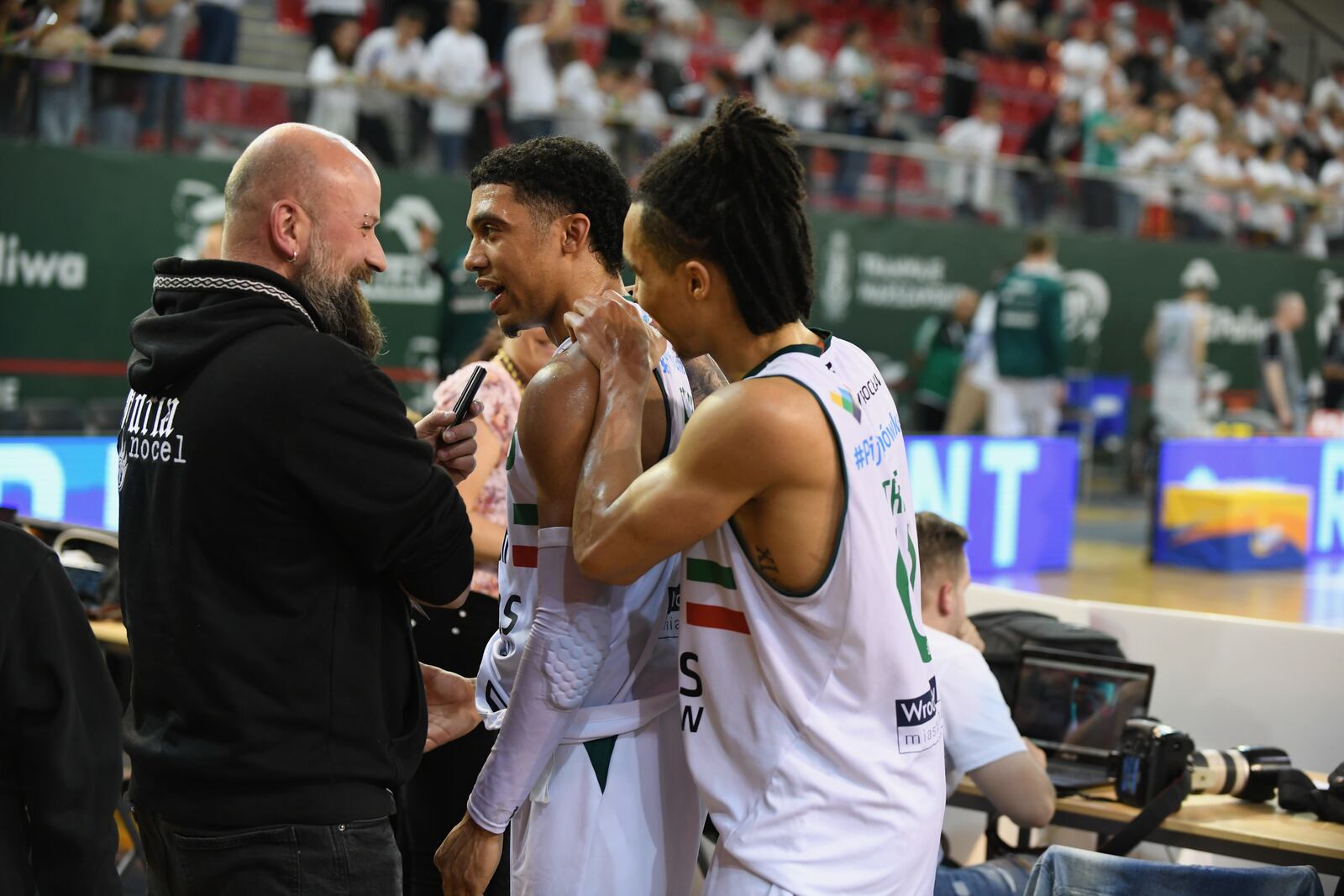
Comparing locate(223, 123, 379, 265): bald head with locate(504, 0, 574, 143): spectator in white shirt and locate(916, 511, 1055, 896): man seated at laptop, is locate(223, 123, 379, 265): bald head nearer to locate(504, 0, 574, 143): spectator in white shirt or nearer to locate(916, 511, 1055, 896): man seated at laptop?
locate(916, 511, 1055, 896): man seated at laptop

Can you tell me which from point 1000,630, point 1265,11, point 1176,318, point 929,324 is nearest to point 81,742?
point 1000,630

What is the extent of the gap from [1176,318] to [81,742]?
14.5 m

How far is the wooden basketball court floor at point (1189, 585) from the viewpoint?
31.2ft

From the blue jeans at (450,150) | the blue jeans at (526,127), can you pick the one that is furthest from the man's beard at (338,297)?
the blue jeans at (450,150)

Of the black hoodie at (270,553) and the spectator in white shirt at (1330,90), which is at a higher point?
the spectator in white shirt at (1330,90)

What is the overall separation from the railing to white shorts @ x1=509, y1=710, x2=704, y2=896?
27.4ft

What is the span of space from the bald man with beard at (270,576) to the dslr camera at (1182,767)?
228 cm

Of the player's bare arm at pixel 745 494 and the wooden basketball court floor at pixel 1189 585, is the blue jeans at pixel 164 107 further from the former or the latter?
the player's bare arm at pixel 745 494

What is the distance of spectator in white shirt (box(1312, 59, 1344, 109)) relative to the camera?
23250mm

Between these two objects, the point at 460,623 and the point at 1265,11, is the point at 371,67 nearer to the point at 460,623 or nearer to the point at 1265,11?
the point at 460,623

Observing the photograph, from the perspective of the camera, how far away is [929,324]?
1450 cm

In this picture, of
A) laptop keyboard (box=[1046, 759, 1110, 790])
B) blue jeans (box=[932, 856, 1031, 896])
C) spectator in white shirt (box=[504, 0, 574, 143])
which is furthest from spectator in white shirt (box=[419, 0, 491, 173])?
blue jeans (box=[932, 856, 1031, 896])

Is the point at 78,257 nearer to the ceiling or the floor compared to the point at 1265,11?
nearer to the floor

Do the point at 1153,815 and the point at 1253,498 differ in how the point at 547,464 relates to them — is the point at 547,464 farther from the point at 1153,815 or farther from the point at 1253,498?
the point at 1253,498
